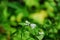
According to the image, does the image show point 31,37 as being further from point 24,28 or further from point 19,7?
point 19,7

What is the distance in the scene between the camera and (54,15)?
3.35m

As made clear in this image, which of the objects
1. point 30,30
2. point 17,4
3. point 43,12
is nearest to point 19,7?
point 17,4

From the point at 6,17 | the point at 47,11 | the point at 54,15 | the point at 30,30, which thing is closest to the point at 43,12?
the point at 47,11

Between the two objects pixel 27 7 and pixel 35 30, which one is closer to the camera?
pixel 35 30

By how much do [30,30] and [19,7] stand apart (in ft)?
4.85

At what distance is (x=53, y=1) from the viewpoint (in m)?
→ 3.19

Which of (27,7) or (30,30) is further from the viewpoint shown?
(27,7)

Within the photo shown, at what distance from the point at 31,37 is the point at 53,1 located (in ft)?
3.67

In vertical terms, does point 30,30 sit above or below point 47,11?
above

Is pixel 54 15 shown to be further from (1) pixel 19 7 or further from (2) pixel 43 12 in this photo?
(1) pixel 19 7

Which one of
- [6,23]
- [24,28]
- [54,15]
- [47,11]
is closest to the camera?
[24,28]

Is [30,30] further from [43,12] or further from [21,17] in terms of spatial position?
[43,12]

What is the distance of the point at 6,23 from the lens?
3.11 metres

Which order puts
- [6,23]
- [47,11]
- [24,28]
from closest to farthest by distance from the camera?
[24,28]
[6,23]
[47,11]
